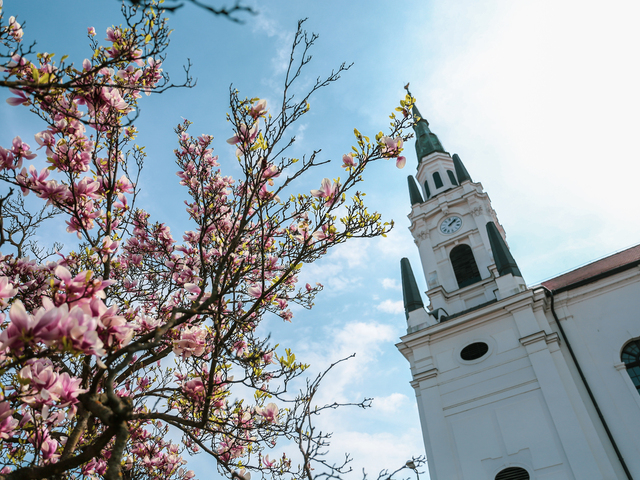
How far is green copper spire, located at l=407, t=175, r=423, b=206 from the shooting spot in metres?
23.9

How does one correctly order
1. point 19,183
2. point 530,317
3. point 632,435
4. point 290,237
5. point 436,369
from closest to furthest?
point 19,183
point 290,237
point 632,435
point 530,317
point 436,369

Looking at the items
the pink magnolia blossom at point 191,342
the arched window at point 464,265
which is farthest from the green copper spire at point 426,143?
the pink magnolia blossom at point 191,342

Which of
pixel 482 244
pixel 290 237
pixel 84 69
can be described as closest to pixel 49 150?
pixel 84 69

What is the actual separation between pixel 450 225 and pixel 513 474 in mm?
12317

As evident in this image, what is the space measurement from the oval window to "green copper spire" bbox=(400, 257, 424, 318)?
3.01 meters

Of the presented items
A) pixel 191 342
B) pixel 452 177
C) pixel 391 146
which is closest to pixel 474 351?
pixel 452 177

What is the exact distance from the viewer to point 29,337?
1814 mm

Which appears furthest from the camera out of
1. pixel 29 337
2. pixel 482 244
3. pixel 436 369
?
pixel 482 244

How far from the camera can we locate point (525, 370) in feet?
48.0

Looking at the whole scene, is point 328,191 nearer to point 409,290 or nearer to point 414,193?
point 409,290

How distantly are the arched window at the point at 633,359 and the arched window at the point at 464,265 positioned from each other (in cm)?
644

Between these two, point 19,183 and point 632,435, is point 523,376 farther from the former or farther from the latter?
point 19,183

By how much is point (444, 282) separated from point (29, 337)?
784 inches

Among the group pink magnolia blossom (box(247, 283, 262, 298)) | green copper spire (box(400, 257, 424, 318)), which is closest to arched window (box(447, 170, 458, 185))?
green copper spire (box(400, 257, 424, 318))
